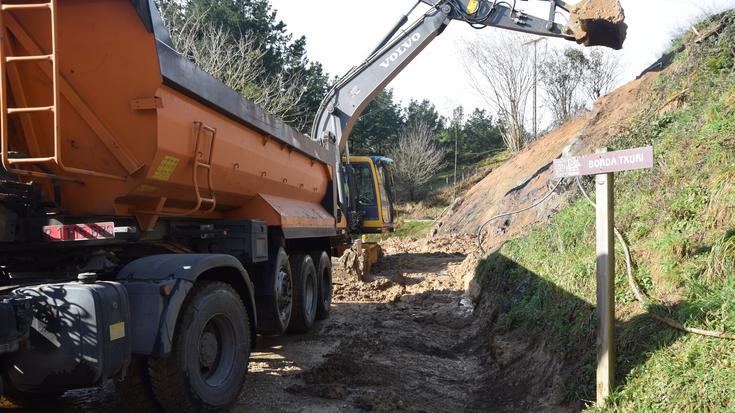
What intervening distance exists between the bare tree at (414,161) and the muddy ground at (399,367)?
3563 cm

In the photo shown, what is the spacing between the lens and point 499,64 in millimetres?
35188

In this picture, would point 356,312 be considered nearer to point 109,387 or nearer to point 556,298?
point 556,298

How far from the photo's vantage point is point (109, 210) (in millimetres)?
4223

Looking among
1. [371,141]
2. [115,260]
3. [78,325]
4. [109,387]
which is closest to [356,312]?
[109,387]

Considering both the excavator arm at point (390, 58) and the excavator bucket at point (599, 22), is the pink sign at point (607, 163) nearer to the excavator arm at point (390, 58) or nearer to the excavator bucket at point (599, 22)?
the excavator bucket at point (599, 22)

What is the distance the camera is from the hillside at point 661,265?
408cm

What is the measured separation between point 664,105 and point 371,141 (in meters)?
43.5

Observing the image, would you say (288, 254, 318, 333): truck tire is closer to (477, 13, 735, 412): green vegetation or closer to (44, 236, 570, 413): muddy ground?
(44, 236, 570, 413): muddy ground

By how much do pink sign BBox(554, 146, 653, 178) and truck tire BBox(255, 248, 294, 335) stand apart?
11.7 ft

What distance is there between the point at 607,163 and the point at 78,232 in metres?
3.89

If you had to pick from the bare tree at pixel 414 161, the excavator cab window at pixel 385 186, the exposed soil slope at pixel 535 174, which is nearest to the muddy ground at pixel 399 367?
the exposed soil slope at pixel 535 174

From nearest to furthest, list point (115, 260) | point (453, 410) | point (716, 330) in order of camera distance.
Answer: point (716, 330)
point (115, 260)
point (453, 410)

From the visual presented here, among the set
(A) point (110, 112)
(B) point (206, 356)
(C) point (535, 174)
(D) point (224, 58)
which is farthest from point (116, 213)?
(D) point (224, 58)

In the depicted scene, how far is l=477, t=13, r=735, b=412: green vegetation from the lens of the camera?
4031mm
